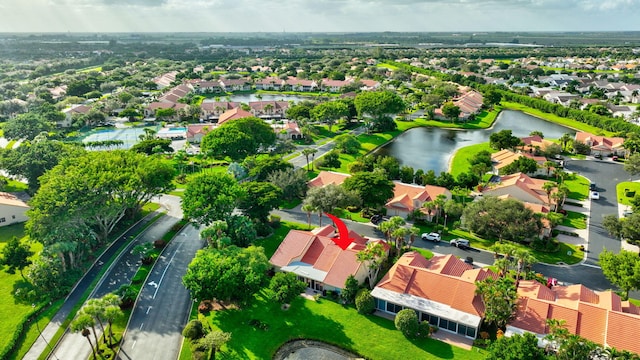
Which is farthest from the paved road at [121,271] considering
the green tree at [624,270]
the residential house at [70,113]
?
the residential house at [70,113]

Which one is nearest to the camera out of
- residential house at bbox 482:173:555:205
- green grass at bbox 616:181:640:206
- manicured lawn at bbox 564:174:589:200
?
residential house at bbox 482:173:555:205

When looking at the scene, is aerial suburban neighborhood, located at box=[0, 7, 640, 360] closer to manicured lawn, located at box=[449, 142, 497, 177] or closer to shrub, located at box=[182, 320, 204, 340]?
shrub, located at box=[182, 320, 204, 340]

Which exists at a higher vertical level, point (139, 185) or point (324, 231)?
point (139, 185)

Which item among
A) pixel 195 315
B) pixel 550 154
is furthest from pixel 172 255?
pixel 550 154

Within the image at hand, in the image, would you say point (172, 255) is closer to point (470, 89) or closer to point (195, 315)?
point (195, 315)

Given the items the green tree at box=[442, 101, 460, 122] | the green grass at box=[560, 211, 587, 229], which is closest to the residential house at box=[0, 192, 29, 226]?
the green grass at box=[560, 211, 587, 229]

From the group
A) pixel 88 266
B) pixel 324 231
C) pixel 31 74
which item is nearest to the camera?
pixel 88 266
